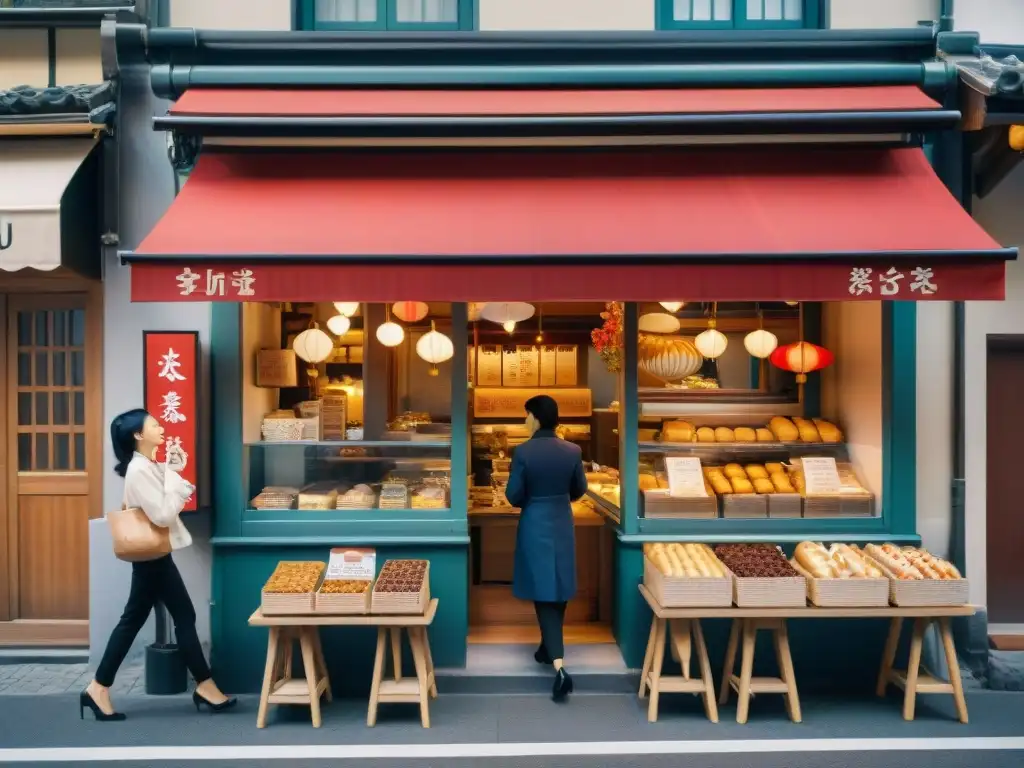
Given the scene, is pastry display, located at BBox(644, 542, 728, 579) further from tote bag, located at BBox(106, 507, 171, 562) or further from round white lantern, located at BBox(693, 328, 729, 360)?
tote bag, located at BBox(106, 507, 171, 562)

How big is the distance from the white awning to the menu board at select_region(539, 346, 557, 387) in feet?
22.8

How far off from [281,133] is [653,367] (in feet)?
12.7

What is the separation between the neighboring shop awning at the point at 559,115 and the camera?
5.57 metres

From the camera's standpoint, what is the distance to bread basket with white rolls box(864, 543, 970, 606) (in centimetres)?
533

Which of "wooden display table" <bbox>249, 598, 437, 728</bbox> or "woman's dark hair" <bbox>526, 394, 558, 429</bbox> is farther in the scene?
"woman's dark hair" <bbox>526, 394, 558, 429</bbox>

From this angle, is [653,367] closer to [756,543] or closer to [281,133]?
[756,543]

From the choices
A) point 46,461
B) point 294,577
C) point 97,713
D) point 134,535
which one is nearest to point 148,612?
point 134,535

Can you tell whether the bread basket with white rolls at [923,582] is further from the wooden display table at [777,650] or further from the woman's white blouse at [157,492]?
the woman's white blouse at [157,492]

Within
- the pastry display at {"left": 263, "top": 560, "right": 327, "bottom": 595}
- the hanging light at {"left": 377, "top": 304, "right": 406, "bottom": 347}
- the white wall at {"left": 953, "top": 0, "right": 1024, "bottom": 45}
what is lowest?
the pastry display at {"left": 263, "top": 560, "right": 327, "bottom": 595}

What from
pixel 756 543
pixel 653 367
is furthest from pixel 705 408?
pixel 756 543

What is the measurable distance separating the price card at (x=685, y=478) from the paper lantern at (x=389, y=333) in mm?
2753

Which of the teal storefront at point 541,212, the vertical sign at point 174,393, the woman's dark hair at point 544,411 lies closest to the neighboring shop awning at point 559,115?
the teal storefront at point 541,212

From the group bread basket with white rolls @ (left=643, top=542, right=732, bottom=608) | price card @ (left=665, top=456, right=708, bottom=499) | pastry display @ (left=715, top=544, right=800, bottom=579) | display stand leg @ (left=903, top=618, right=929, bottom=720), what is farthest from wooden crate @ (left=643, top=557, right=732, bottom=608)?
display stand leg @ (left=903, top=618, right=929, bottom=720)

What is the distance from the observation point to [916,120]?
5.53 meters
